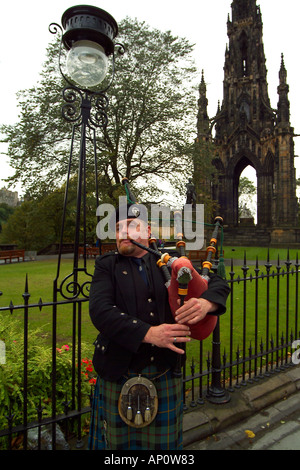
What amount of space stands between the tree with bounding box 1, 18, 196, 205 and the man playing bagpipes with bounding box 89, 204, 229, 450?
1669cm

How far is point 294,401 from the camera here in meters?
3.66

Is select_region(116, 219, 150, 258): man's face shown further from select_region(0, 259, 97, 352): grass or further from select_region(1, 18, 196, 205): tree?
select_region(1, 18, 196, 205): tree

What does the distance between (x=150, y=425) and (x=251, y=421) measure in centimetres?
188

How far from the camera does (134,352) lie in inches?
74.5

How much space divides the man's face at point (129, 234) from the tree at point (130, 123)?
16625 millimetres

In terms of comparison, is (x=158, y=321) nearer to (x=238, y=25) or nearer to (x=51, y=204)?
(x=51, y=204)

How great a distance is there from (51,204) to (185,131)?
10479mm

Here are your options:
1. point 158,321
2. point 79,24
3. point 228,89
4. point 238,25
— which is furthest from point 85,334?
point 238,25

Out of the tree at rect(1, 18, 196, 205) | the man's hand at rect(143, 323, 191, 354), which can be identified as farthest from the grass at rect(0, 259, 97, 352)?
the tree at rect(1, 18, 196, 205)

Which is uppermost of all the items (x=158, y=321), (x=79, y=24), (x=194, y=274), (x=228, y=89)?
(x=228, y=89)

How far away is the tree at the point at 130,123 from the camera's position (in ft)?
60.4

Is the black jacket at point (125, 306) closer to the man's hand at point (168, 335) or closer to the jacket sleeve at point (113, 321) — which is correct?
the jacket sleeve at point (113, 321)

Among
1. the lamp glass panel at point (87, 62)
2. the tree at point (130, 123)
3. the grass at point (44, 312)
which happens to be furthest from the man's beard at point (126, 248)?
the tree at point (130, 123)

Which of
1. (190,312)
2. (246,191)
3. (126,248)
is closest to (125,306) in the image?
(126,248)
